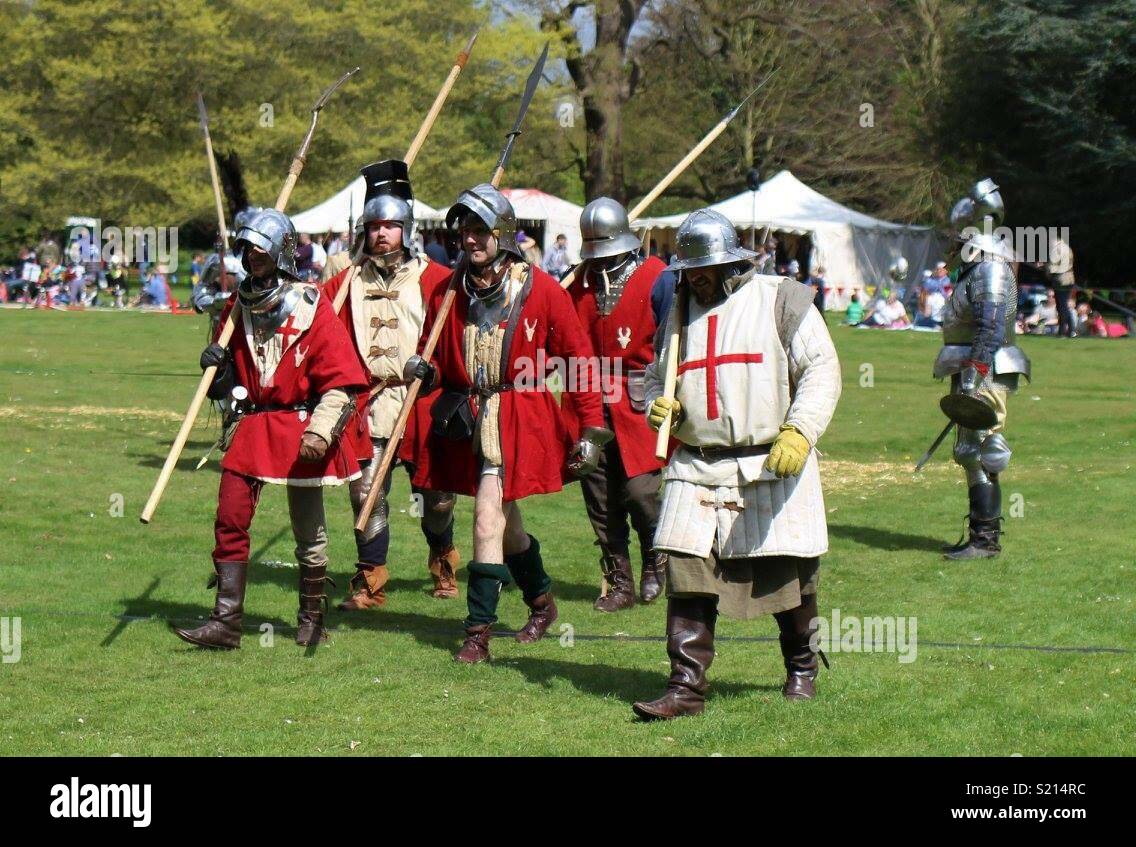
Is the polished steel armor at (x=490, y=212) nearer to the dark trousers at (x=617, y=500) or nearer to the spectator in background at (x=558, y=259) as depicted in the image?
the dark trousers at (x=617, y=500)

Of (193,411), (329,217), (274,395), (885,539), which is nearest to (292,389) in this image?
(274,395)

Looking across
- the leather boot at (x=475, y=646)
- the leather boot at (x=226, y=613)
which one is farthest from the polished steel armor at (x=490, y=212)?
the leather boot at (x=226, y=613)

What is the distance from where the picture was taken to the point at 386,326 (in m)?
8.48

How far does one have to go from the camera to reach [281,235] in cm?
725

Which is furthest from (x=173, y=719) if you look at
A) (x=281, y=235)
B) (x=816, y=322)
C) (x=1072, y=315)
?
(x=1072, y=315)

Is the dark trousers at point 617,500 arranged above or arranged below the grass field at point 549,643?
above

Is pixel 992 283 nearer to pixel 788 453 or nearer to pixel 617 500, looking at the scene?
pixel 617 500

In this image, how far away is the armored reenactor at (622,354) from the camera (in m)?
8.62

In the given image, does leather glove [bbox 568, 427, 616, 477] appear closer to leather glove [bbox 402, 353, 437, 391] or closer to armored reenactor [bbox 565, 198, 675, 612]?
leather glove [bbox 402, 353, 437, 391]

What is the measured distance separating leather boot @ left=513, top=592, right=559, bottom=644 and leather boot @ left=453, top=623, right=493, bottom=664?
0.54 metres

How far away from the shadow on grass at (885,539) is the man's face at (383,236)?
368cm

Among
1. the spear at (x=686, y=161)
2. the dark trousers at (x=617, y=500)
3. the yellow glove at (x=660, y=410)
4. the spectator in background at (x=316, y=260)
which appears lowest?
the dark trousers at (x=617, y=500)

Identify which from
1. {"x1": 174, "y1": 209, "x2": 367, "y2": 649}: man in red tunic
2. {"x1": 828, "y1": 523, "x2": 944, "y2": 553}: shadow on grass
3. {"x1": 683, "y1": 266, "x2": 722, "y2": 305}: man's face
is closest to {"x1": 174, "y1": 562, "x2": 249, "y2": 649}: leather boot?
{"x1": 174, "y1": 209, "x2": 367, "y2": 649}: man in red tunic
